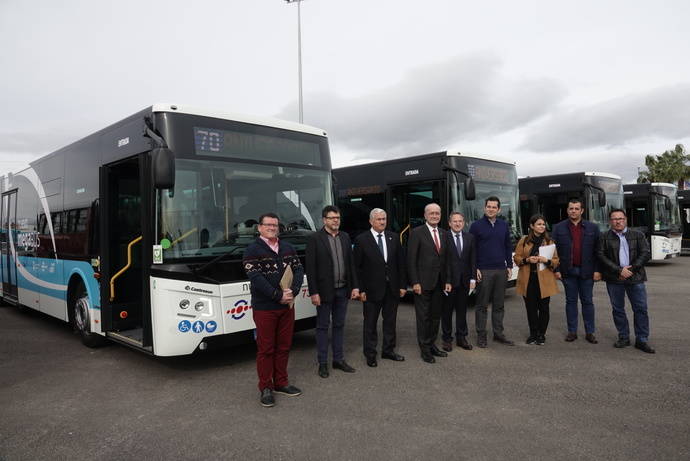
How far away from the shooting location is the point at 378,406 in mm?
4285

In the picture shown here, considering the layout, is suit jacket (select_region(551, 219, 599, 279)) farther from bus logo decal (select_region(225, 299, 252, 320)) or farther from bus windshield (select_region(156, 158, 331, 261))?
bus logo decal (select_region(225, 299, 252, 320))

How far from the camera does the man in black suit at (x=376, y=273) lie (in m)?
5.52

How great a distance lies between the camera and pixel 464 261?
Answer: 6.18m

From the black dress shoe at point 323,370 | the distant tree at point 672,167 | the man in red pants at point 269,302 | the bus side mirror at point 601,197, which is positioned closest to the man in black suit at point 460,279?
the black dress shoe at point 323,370

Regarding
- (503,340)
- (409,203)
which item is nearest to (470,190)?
(409,203)

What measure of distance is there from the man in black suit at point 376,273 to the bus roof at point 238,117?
152 centimetres

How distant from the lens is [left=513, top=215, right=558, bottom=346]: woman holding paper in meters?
6.37

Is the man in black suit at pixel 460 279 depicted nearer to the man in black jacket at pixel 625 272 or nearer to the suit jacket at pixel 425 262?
the suit jacket at pixel 425 262

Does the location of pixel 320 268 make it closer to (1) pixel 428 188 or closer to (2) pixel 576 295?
(2) pixel 576 295

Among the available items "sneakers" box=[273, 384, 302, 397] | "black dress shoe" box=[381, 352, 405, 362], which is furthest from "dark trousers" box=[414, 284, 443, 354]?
A: "sneakers" box=[273, 384, 302, 397]

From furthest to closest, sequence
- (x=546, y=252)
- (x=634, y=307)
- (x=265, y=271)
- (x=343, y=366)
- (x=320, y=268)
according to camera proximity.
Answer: (x=546, y=252), (x=634, y=307), (x=343, y=366), (x=320, y=268), (x=265, y=271)

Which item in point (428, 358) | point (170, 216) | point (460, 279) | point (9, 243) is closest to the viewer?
point (170, 216)

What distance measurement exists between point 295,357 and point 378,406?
6.29ft

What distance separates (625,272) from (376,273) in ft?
10.1
